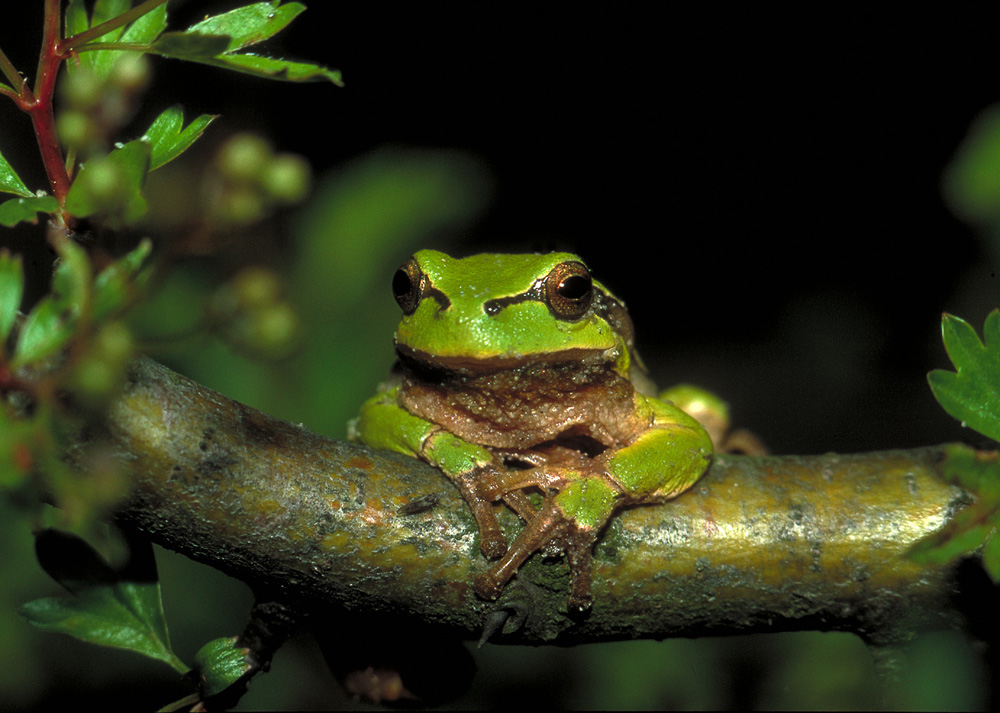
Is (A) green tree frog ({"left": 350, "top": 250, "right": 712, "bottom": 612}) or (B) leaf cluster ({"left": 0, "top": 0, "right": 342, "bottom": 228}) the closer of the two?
(B) leaf cluster ({"left": 0, "top": 0, "right": 342, "bottom": 228})

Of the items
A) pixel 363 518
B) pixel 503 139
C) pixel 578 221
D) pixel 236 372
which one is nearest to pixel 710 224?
pixel 578 221

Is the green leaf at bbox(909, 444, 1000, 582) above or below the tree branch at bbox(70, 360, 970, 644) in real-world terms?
above

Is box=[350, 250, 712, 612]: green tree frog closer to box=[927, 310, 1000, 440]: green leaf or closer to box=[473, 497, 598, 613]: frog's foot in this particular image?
box=[473, 497, 598, 613]: frog's foot

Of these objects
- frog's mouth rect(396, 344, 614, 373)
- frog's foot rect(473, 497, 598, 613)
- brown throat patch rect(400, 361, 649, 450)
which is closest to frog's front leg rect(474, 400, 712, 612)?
frog's foot rect(473, 497, 598, 613)

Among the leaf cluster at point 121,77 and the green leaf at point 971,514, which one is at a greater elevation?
the leaf cluster at point 121,77

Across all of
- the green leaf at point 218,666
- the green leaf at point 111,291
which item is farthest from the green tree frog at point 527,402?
the green leaf at point 111,291

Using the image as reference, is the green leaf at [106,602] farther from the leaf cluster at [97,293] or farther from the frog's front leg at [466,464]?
the frog's front leg at [466,464]

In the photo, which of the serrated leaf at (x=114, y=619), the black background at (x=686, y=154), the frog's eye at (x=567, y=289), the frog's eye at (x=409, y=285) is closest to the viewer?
the serrated leaf at (x=114, y=619)
